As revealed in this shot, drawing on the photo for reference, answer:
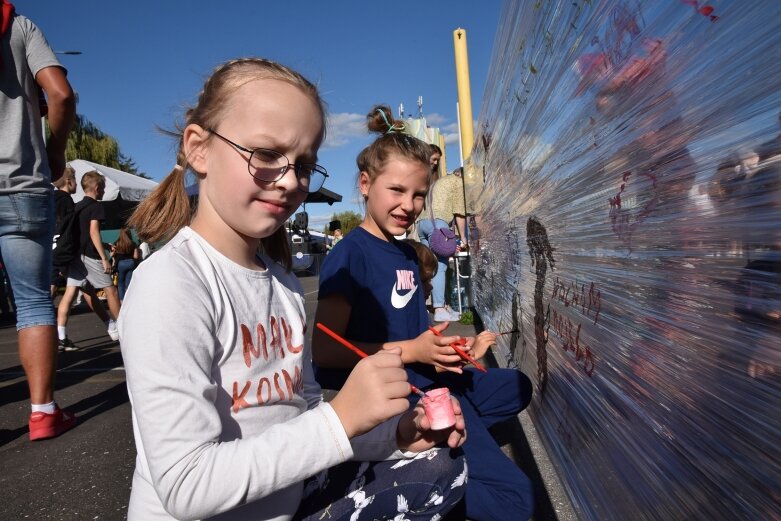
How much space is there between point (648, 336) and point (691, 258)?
0.19m

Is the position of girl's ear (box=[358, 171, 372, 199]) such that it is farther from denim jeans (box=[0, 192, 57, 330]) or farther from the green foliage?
the green foliage

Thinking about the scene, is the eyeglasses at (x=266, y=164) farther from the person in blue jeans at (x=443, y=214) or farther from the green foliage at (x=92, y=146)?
the green foliage at (x=92, y=146)

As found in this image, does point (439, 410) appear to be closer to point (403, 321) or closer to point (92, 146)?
point (403, 321)

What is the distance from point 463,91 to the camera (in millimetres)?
4531

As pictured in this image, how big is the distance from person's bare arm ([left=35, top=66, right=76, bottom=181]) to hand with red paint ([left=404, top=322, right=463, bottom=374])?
191 cm

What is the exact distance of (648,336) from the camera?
2.69ft

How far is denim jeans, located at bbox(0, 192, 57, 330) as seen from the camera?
2266 mm

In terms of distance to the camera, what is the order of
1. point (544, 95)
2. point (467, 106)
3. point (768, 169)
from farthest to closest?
point (467, 106), point (544, 95), point (768, 169)

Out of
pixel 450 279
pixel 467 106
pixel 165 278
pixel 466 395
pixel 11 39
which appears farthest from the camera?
pixel 450 279

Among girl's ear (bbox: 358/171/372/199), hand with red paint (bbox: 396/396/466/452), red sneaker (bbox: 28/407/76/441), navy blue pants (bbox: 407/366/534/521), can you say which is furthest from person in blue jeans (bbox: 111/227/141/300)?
hand with red paint (bbox: 396/396/466/452)

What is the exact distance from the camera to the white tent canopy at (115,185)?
9.09 metres

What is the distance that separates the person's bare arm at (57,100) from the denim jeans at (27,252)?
0.31 m

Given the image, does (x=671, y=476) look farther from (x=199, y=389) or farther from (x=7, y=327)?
(x=7, y=327)

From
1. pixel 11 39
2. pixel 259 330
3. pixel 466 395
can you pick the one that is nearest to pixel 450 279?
pixel 466 395
